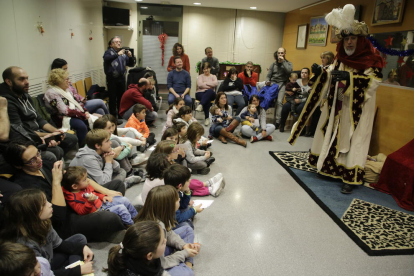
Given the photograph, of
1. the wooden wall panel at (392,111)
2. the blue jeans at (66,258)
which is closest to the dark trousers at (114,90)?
the blue jeans at (66,258)

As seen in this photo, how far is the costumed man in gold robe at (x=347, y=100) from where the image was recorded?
3084 mm

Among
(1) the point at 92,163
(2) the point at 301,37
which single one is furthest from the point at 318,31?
(1) the point at 92,163

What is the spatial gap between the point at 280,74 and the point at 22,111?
4579 millimetres

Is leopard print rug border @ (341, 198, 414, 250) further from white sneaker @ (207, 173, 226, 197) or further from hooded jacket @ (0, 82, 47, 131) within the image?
hooded jacket @ (0, 82, 47, 131)

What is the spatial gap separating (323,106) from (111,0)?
19.7 feet

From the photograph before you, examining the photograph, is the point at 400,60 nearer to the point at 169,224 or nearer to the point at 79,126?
the point at 169,224

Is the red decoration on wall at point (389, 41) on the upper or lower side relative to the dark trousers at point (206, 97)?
upper

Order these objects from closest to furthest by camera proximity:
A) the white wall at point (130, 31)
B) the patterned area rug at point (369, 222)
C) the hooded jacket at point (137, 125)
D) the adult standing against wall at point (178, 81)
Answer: the patterned area rug at point (369, 222), the hooded jacket at point (137, 125), the adult standing against wall at point (178, 81), the white wall at point (130, 31)

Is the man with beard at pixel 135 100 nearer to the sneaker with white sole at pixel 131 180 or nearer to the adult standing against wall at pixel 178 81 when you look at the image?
the adult standing against wall at pixel 178 81

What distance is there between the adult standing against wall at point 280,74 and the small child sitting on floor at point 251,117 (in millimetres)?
939

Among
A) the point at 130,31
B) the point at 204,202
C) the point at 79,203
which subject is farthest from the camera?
the point at 130,31

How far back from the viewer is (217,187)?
3107mm

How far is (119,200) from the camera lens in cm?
240

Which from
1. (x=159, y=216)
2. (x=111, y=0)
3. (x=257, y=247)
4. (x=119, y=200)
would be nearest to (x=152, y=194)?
(x=159, y=216)
